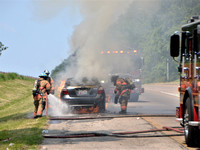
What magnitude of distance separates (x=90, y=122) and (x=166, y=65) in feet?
243

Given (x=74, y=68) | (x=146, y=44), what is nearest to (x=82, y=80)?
(x=74, y=68)

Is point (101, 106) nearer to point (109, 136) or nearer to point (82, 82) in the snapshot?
point (82, 82)

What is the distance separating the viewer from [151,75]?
92.8 m

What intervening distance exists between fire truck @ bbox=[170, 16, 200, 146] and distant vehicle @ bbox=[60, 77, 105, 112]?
665cm

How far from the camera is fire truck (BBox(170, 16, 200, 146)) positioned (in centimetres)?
891

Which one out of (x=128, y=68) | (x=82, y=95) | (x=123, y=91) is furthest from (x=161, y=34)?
(x=82, y=95)

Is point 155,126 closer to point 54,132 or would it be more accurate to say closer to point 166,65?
point 54,132

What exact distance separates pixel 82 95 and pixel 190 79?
7.99 metres

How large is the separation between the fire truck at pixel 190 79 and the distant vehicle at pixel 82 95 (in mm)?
6649

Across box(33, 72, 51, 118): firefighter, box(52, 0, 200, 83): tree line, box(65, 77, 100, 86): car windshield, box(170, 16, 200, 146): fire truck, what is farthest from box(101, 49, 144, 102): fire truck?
box(52, 0, 200, 83): tree line

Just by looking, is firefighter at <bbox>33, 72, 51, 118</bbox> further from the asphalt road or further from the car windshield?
the asphalt road

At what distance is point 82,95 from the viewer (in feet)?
56.1

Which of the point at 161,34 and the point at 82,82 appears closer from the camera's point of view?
the point at 82,82

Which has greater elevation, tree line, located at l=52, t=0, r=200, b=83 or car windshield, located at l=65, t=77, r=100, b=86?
tree line, located at l=52, t=0, r=200, b=83
